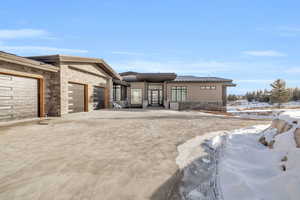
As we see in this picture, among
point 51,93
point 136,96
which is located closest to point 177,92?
point 136,96

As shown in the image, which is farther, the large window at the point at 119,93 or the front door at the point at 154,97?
the front door at the point at 154,97

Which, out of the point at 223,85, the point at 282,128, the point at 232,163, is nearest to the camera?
the point at 232,163

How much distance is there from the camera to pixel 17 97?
7.49 m

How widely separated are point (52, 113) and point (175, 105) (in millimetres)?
11492

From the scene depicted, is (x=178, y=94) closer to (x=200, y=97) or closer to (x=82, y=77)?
(x=200, y=97)

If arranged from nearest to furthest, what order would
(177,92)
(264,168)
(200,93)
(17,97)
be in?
(264,168)
(17,97)
(200,93)
(177,92)

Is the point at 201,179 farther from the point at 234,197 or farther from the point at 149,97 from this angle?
the point at 149,97

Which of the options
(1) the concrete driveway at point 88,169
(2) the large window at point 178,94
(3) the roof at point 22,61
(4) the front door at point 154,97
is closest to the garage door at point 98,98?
(3) the roof at point 22,61

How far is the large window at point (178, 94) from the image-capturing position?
58.0ft

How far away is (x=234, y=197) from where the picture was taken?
1.96 metres

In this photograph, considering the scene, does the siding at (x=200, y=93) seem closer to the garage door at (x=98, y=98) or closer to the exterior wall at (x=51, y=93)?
the garage door at (x=98, y=98)

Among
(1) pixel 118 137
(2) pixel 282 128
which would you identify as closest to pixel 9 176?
(1) pixel 118 137

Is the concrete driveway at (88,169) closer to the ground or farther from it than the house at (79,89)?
closer to the ground

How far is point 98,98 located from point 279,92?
2629 centimetres
